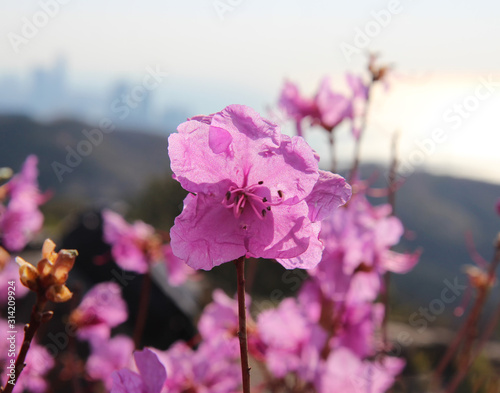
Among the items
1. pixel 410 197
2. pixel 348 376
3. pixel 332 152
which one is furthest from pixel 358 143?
pixel 410 197

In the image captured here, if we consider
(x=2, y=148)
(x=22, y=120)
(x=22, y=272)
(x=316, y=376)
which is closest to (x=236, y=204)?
(x=22, y=272)

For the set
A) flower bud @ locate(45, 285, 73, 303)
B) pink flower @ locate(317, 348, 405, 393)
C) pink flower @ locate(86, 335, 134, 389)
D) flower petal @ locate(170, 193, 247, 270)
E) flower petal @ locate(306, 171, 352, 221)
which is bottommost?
pink flower @ locate(86, 335, 134, 389)

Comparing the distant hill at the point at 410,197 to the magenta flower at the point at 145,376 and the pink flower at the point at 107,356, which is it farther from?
the magenta flower at the point at 145,376

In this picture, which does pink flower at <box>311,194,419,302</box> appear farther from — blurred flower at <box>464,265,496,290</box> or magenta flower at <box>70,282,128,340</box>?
magenta flower at <box>70,282,128,340</box>

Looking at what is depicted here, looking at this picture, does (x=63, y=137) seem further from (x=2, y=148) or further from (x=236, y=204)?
(x=236, y=204)

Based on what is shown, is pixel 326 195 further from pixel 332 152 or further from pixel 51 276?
pixel 332 152

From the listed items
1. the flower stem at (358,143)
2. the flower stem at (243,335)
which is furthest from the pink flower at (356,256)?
the flower stem at (243,335)

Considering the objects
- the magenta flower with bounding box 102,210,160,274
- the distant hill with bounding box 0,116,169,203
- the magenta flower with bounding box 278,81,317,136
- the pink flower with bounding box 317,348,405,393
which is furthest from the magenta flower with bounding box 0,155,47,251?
the distant hill with bounding box 0,116,169,203
